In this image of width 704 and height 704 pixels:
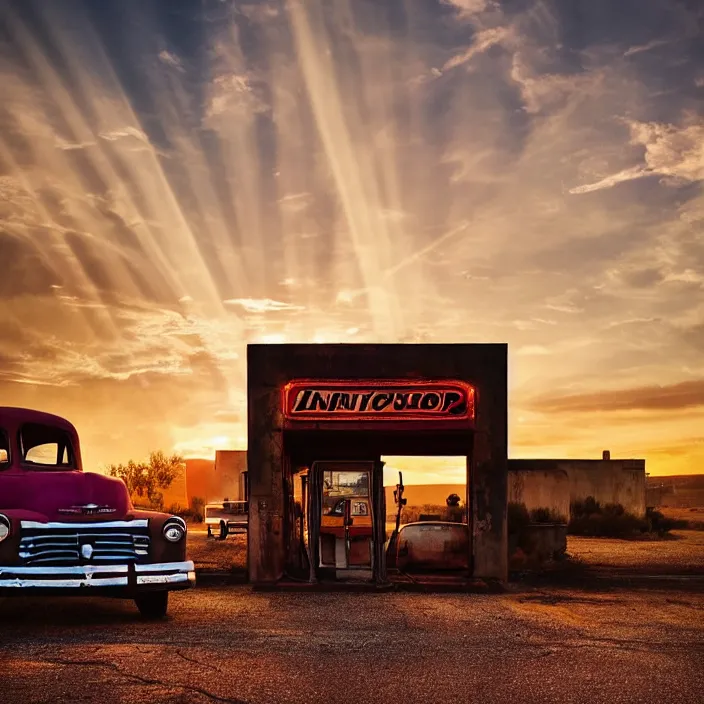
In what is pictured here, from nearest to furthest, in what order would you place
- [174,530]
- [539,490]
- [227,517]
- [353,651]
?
1. [353,651]
2. [174,530]
3. [227,517]
4. [539,490]

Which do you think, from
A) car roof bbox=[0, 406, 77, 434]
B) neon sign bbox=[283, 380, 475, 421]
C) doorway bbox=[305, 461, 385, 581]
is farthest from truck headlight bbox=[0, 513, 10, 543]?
neon sign bbox=[283, 380, 475, 421]

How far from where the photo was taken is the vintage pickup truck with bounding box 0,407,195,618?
13.5 meters

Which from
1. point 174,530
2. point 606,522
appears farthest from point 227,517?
point 174,530

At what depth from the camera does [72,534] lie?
1388 cm

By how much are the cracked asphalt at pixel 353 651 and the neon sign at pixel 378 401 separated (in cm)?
455

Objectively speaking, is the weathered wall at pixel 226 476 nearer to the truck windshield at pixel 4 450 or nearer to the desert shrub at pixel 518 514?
the desert shrub at pixel 518 514

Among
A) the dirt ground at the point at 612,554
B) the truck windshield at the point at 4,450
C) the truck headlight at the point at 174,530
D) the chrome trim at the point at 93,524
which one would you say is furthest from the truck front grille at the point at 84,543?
the dirt ground at the point at 612,554

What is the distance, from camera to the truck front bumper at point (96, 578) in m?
13.4

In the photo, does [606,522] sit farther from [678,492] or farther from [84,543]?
[678,492]

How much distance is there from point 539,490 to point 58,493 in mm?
37209

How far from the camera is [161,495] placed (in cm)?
7331

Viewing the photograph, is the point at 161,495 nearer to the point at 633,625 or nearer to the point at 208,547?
the point at 208,547

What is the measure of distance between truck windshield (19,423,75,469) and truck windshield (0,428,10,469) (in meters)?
0.23

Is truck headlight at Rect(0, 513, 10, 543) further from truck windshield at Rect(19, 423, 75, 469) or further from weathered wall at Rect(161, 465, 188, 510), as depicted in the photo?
weathered wall at Rect(161, 465, 188, 510)
